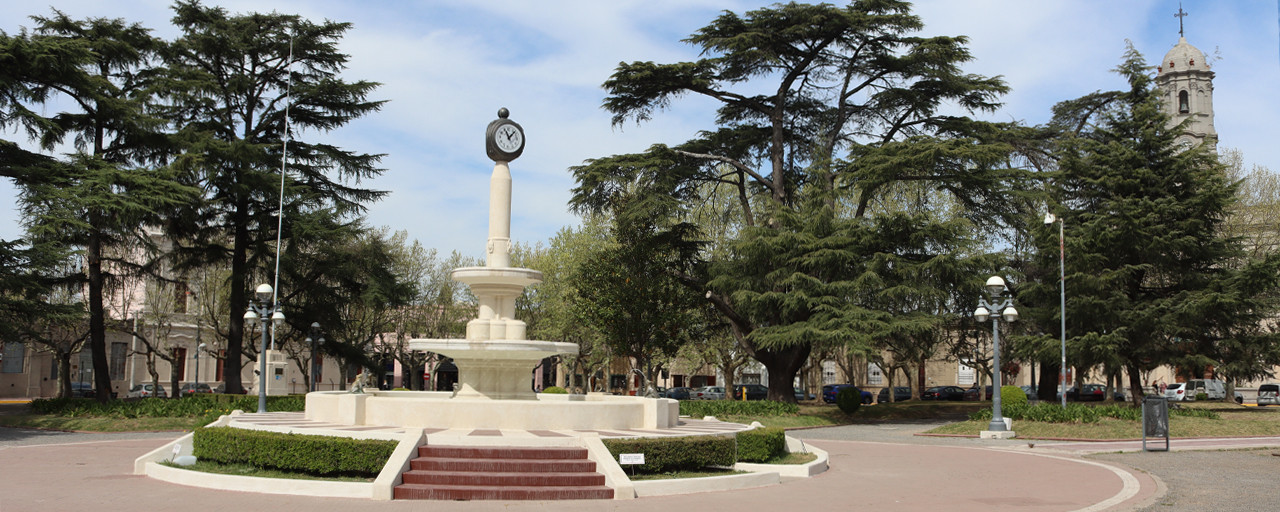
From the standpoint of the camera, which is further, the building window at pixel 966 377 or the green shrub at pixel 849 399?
the building window at pixel 966 377

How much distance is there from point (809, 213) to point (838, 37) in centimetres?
654

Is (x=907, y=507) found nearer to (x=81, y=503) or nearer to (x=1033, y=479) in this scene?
(x=1033, y=479)

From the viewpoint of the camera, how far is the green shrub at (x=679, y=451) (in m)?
14.2

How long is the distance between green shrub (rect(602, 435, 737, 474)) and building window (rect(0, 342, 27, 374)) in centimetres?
5361

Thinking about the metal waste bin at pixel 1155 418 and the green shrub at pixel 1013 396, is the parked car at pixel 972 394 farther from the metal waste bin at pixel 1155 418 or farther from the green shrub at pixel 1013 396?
the metal waste bin at pixel 1155 418

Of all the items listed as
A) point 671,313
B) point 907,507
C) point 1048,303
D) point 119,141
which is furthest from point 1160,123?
point 119,141

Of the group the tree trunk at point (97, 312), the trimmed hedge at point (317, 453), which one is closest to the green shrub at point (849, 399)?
the trimmed hedge at point (317, 453)

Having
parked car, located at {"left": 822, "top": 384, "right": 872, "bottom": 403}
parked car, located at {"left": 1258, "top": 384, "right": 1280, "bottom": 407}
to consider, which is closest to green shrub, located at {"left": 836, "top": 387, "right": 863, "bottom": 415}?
parked car, located at {"left": 822, "top": 384, "right": 872, "bottom": 403}

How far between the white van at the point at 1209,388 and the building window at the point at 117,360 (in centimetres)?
6044

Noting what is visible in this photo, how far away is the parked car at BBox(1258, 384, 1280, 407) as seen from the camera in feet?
159

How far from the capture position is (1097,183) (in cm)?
3234

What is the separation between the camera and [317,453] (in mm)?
13484

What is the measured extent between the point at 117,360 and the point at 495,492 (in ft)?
175

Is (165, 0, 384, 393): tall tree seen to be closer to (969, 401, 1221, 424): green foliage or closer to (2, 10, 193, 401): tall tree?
(2, 10, 193, 401): tall tree
